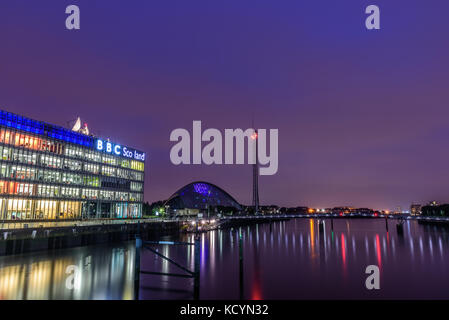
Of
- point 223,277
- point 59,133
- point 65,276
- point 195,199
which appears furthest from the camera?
point 195,199

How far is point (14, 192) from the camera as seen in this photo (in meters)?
61.6

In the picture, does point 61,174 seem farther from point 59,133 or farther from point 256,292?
point 256,292

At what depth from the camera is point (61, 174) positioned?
241ft

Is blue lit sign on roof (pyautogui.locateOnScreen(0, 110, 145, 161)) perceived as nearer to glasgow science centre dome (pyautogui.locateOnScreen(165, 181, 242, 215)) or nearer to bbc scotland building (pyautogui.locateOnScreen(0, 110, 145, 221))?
bbc scotland building (pyautogui.locateOnScreen(0, 110, 145, 221))

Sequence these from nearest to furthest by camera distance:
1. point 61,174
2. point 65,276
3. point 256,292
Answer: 1. point 256,292
2. point 65,276
3. point 61,174

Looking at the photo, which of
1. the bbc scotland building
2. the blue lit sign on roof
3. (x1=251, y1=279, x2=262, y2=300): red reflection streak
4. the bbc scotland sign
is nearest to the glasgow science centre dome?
the bbc scotland sign

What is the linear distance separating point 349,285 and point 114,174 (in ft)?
258

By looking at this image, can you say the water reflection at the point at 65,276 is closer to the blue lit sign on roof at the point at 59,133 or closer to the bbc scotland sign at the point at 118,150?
the blue lit sign on roof at the point at 59,133

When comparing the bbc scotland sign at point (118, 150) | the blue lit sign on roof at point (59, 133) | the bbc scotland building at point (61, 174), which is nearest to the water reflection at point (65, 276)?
the bbc scotland building at point (61, 174)

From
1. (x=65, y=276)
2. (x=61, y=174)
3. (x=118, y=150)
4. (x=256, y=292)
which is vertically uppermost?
(x=118, y=150)

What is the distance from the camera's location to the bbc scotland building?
6154 cm

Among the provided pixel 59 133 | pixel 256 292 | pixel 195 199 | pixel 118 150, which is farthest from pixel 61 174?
pixel 195 199

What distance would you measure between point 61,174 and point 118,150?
21973mm

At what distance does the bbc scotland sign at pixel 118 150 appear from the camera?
8643 cm
